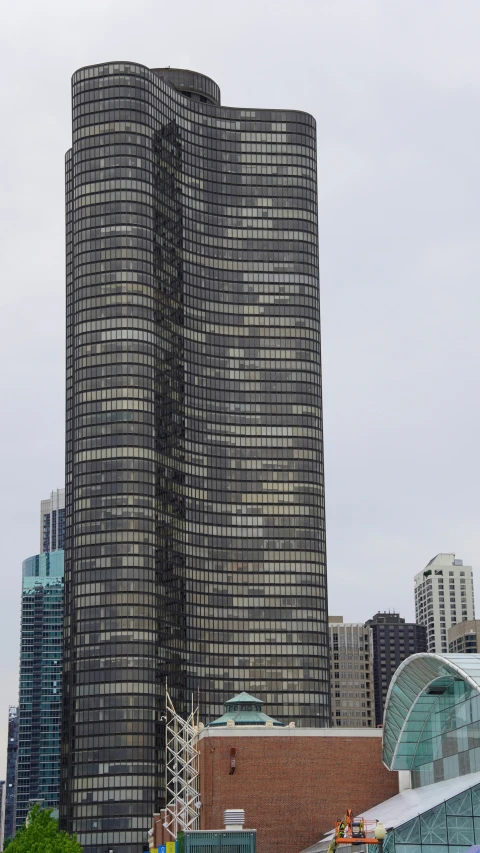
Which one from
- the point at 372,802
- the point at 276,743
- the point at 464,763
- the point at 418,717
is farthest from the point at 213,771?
the point at 464,763

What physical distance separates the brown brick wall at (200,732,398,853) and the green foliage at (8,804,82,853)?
20.3 meters

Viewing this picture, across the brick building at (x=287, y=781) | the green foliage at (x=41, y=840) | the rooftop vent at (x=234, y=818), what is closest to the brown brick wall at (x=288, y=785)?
the brick building at (x=287, y=781)

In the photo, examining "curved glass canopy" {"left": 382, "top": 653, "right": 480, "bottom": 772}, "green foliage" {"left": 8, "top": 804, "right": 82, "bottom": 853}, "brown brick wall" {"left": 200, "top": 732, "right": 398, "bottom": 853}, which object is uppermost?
"curved glass canopy" {"left": 382, "top": 653, "right": 480, "bottom": 772}

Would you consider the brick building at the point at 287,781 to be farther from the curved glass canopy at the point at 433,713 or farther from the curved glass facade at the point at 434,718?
the curved glass canopy at the point at 433,713

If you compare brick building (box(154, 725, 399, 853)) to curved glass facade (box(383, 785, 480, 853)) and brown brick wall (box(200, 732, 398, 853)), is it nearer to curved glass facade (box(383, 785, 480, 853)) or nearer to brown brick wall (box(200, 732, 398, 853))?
brown brick wall (box(200, 732, 398, 853))

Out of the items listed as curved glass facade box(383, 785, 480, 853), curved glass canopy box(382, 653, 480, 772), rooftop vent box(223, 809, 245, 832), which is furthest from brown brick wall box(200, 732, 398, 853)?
curved glass facade box(383, 785, 480, 853)

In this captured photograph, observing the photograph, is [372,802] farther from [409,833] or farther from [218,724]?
[409,833]

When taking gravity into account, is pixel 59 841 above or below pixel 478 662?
below

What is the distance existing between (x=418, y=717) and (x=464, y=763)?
12.8 m

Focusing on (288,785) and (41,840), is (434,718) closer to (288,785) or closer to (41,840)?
(288,785)

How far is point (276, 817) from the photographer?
408ft

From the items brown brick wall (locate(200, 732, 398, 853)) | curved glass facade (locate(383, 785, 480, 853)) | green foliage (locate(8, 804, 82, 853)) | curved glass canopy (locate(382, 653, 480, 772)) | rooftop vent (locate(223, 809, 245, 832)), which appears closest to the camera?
curved glass facade (locate(383, 785, 480, 853))

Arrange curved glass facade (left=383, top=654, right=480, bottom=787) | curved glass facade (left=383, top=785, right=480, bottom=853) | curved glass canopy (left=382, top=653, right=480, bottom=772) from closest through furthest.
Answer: curved glass facade (left=383, top=785, right=480, bottom=853)
curved glass facade (left=383, top=654, right=480, bottom=787)
curved glass canopy (left=382, top=653, right=480, bottom=772)

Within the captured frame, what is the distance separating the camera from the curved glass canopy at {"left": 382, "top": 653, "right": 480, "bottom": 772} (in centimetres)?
9688
